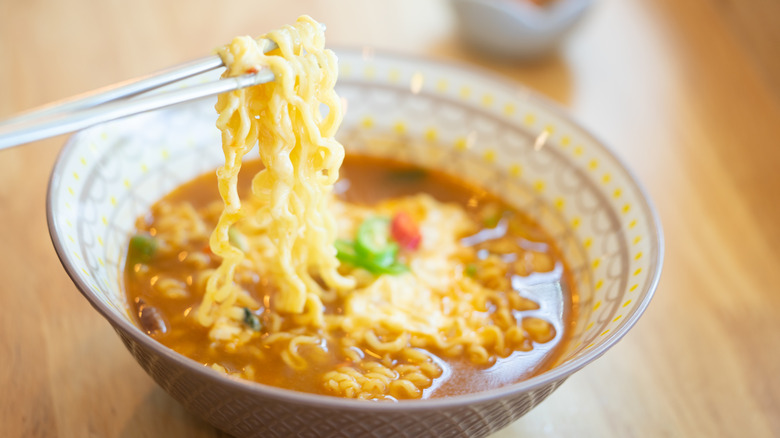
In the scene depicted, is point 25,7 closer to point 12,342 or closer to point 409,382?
point 12,342

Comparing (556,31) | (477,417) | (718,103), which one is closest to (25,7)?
(556,31)

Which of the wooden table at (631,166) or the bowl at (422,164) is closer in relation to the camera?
the bowl at (422,164)

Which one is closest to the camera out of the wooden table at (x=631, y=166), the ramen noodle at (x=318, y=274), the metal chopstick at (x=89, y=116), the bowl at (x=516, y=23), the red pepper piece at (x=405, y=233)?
the metal chopstick at (x=89, y=116)

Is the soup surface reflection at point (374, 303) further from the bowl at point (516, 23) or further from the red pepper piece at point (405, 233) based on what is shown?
the bowl at point (516, 23)

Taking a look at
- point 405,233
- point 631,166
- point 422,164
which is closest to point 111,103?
point 405,233

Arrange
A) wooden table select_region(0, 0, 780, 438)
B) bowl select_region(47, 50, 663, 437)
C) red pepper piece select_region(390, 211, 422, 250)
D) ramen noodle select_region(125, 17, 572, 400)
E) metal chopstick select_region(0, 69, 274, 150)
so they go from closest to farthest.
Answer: metal chopstick select_region(0, 69, 274, 150) < bowl select_region(47, 50, 663, 437) < ramen noodle select_region(125, 17, 572, 400) < wooden table select_region(0, 0, 780, 438) < red pepper piece select_region(390, 211, 422, 250)

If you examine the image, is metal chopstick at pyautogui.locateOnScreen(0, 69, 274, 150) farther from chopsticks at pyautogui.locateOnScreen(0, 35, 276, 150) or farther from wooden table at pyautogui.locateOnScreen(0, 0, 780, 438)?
wooden table at pyautogui.locateOnScreen(0, 0, 780, 438)

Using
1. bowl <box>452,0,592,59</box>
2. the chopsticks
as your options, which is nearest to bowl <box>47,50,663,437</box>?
the chopsticks

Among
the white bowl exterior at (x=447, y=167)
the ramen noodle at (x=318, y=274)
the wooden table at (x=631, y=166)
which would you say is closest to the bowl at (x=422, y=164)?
the white bowl exterior at (x=447, y=167)
